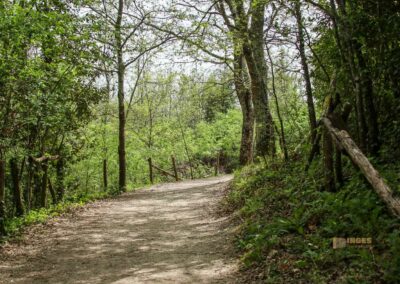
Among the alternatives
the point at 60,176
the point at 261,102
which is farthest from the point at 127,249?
the point at 60,176

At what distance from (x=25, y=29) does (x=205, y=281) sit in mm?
5843

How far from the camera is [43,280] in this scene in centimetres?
641

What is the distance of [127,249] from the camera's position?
8070 mm

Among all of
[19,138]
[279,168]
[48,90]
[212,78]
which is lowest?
[279,168]

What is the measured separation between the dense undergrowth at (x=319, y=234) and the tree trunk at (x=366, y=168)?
171 millimetres

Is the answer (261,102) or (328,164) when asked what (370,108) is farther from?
(261,102)

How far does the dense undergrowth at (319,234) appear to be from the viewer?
4.58m

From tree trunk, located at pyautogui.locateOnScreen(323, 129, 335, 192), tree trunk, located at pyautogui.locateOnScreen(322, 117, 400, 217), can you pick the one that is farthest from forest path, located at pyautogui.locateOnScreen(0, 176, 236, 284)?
tree trunk, located at pyautogui.locateOnScreen(322, 117, 400, 217)

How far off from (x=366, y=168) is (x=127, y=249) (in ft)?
15.8

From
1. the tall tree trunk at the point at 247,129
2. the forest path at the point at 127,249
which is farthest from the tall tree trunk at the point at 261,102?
the tall tree trunk at the point at 247,129

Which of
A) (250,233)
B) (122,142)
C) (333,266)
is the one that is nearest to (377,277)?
(333,266)

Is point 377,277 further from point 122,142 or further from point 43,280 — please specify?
point 122,142

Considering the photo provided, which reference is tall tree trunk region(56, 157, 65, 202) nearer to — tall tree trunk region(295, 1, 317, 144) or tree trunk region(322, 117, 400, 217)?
tall tree trunk region(295, 1, 317, 144)

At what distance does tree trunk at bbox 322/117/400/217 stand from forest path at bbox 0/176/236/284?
241cm
